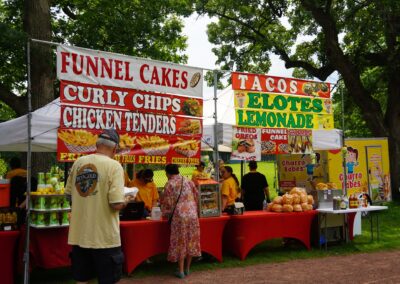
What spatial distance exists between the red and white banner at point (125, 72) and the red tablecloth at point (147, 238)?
217 centimetres

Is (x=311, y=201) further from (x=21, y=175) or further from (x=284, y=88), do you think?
(x=21, y=175)

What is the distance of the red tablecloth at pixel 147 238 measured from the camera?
664 cm

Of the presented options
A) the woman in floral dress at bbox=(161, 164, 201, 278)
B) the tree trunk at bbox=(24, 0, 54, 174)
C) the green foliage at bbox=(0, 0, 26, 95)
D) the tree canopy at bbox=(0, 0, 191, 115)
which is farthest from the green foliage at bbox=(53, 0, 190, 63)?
the woman in floral dress at bbox=(161, 164, 201, 278)

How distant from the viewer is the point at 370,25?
51.6ft

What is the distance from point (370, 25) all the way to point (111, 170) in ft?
47.0

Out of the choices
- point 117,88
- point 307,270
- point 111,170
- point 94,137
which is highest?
point 117,88

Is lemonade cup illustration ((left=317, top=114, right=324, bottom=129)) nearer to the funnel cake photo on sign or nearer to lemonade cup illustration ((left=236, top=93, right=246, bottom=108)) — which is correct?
lemonade cup illustration ((left=236, top=93, right=246, bottom=108))

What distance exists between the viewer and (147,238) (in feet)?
22.3

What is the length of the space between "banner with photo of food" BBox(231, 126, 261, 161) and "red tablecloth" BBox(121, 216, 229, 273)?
1400mm

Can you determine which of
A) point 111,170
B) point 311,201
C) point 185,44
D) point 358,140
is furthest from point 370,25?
point 111,170

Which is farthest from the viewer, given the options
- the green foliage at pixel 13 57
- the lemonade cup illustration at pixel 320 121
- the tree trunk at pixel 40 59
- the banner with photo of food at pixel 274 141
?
the green foliage at pixel 13 57

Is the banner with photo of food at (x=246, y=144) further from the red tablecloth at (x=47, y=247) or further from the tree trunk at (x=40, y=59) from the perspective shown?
the tree trunk at (x=40, y=59)

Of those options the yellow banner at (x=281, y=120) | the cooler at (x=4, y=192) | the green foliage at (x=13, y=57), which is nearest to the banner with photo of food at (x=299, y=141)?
the yellow banner at (x=281, y=120)

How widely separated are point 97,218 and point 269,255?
523 cm
